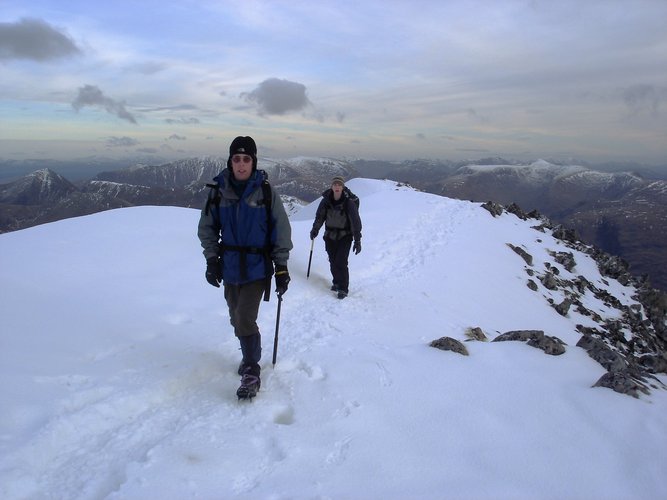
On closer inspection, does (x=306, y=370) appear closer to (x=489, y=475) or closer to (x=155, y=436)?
(x=155, y=436)

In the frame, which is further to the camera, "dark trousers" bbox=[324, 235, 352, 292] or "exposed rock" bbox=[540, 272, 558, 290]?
"exposed rock" bbox=[540, 272, 558, 290]

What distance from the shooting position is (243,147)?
5668 millimetres

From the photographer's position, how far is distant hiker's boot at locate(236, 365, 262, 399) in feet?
19.3

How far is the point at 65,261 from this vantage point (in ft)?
33.7

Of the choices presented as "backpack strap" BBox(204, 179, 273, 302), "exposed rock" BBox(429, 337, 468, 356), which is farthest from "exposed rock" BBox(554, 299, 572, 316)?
"backpack strap" BBox(204, 179, 273, 302)

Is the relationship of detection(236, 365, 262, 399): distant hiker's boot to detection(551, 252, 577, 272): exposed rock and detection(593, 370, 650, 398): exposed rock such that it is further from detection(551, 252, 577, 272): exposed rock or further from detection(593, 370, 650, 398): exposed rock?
detection(551, 252, 577, 272): exposed rock

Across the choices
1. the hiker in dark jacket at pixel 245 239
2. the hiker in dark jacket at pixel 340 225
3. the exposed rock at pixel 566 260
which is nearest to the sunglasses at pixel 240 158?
the hiker in dark jacket at pixel 245 239

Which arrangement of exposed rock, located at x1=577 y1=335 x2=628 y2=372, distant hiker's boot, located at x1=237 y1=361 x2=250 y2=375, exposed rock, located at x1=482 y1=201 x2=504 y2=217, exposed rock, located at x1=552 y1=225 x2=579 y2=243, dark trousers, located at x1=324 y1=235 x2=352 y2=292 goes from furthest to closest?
exposed rock, located at x1=552 y1=225 x2=579 y2=243 → exposed rock, located at x1=482 y1=201 x2=504 y2=217 → dark trousers, located at x1=324 y1=235 x2=352 y2=292 → exposed rock, located at x1=577 y1=335 x2=628 y2=372 → distant hiker's boot, located at x1=237 y1=361 x2=250 y2=375

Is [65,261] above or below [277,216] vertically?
below

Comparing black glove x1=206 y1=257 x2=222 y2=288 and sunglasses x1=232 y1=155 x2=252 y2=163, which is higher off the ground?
sunglasses x1=232 y1=155 x2=252 y2=163

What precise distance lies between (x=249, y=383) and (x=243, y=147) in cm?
331

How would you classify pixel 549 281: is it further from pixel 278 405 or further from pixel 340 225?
pixel 278 405

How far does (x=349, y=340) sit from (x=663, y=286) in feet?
735

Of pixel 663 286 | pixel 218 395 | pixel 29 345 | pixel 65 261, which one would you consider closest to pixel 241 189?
pixel 218 395
